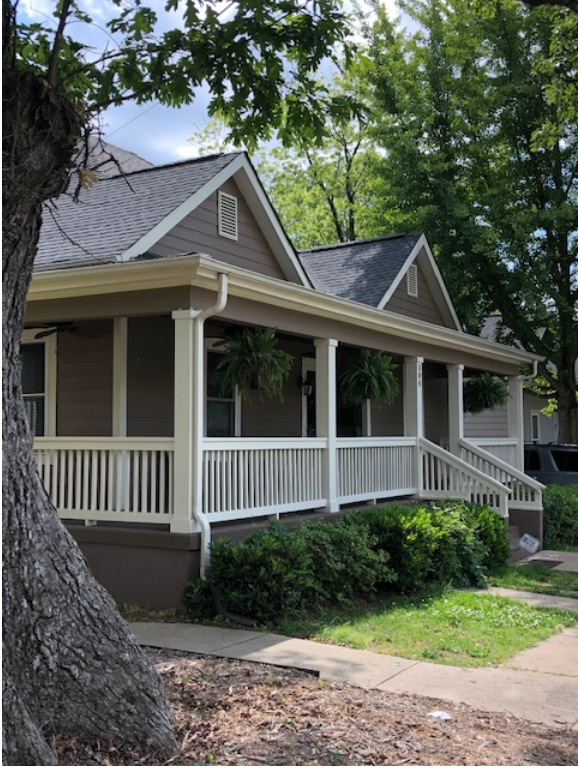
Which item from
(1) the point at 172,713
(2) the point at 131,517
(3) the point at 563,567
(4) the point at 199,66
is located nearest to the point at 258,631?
(2) the point at 131,517

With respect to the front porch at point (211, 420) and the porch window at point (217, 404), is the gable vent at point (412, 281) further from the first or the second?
the porch window at point (217, 404)

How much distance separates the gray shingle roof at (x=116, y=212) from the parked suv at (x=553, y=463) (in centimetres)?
911

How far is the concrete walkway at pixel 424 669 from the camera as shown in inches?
209

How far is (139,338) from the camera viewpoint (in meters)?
10.2

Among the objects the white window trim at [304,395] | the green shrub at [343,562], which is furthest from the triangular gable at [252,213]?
the green shrub at [343,562]

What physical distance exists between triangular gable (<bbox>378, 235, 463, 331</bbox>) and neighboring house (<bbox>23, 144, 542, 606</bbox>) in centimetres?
41

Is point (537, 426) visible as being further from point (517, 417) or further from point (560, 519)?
point (560, 519)

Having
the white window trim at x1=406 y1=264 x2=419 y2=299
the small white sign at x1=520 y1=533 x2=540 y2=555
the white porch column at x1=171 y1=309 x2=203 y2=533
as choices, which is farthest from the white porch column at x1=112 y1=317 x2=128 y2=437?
the white window trim at x1=406 y1=264 x2=419 y2=299

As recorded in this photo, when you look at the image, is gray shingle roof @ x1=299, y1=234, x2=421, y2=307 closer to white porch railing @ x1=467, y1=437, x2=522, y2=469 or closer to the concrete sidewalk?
white porch railing @ x1=467, y1=437, x2=522, y2=469

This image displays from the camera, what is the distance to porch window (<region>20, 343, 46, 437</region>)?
414 inches

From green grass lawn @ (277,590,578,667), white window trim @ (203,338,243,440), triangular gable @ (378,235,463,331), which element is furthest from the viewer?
triangular gable @ (378,235,463,331)

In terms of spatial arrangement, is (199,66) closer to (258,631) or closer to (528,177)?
(258,631)

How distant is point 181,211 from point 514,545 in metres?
7.12

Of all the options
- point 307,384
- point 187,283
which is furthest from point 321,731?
point 307,384
